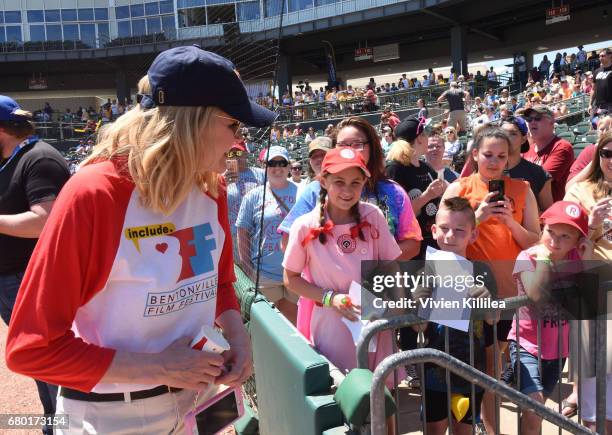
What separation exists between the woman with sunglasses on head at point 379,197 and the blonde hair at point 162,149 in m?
1.66

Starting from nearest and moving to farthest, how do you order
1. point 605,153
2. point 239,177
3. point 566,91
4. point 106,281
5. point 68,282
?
point 68,282 → point 106,281 → point 605,153 → point 239,177 → point 566,91

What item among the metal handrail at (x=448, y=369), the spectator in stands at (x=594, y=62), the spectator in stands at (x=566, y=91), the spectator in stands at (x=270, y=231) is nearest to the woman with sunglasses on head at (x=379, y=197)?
the spectator in stands at (x=270, y=231)

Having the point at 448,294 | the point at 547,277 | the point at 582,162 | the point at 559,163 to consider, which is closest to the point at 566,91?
the point at 559,163

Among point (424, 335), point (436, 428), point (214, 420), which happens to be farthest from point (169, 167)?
point (436, 428)

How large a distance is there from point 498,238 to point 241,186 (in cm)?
219

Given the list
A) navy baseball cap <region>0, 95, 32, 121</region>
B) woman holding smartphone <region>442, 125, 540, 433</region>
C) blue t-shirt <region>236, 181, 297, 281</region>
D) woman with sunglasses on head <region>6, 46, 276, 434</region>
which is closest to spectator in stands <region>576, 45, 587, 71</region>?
blue t-shirt <region>236, 181, 297, 281</region>

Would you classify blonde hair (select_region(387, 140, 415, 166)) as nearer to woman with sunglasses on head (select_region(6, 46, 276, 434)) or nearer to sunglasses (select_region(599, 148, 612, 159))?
sunglasses (select_region(599, 148, 612, 159))

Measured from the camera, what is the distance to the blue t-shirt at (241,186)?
4262 millimetres

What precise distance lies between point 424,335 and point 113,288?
1668mm

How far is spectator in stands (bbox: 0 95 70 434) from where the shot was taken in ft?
9.64

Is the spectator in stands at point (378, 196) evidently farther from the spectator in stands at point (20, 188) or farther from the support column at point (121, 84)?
the support column at point (121, 84)

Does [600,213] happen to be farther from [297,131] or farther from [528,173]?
[297,131]

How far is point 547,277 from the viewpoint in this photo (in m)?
2.59

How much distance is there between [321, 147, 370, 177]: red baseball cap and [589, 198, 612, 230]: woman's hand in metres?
1.33
